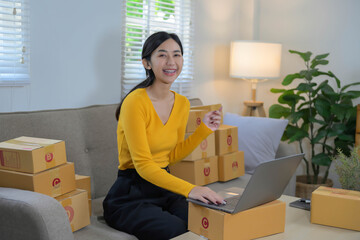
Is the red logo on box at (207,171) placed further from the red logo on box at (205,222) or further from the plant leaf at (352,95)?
the plant leaf at (352,95)

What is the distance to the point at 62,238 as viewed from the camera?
157 cm

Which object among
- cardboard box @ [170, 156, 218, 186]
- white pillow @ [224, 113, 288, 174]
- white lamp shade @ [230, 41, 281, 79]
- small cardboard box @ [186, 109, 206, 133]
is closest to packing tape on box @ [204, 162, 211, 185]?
cardboard box @ [170, 156, 218, 186]

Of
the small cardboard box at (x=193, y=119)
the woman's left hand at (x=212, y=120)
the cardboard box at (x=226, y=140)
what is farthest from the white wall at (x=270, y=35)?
the woman's left hand at (x=212, y=120)

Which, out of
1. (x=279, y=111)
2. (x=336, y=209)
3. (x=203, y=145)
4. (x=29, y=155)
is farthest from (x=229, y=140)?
(x=29, y=155)

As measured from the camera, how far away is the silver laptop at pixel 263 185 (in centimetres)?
138

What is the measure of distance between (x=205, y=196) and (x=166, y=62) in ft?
2.36

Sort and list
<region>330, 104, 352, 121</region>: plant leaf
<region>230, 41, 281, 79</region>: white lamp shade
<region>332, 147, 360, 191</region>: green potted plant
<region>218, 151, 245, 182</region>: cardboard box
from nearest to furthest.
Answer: <region>332, 147, 360, 191</region>: green potted plant < <region>218, 151, 245, 182</region>: cardboard box < <region>330, 104, 352, 121</region>: plant leaf < <region>230, 41, 281, 79</region>: white lamp shade

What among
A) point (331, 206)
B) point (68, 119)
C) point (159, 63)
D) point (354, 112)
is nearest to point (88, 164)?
point (68, 119)

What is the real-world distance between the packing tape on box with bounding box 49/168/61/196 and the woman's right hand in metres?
0.57

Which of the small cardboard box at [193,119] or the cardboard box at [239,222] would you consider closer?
the cardboard box at [239,222]

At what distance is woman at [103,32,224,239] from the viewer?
5.95ft

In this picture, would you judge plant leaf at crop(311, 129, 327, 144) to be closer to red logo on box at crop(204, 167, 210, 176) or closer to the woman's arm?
red logo on box at crop(204, 167, 210, 176)

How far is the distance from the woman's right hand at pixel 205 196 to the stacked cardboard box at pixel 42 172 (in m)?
0.54

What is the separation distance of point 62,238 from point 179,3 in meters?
2.29
